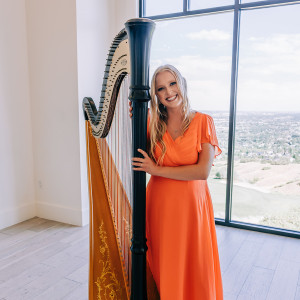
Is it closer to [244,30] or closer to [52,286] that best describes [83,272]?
[52,286]

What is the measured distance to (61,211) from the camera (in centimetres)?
342

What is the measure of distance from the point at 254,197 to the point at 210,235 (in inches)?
71.8

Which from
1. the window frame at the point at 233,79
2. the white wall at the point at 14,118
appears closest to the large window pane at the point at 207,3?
the window frame at the point at 233,79

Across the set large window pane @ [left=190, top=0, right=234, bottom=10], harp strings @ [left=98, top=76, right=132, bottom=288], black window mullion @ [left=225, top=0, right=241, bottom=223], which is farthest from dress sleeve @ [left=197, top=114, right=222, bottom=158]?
large window pane @ [left=190, top=0, right=234, bottom=10]

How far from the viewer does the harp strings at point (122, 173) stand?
134cm

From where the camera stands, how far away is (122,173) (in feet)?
4.90

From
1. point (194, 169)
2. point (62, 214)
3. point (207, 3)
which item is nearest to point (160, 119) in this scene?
point (194, 169)

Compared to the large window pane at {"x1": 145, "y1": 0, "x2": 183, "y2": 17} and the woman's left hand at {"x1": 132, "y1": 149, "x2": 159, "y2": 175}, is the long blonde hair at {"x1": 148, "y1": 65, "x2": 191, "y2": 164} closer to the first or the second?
the woman's left hand at {"x1": 132, "y1": 149, "x2": 159, "y2": 175}

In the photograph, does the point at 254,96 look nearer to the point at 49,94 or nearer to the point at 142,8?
the point at 142,8

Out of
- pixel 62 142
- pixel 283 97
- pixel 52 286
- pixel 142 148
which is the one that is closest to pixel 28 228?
pixel 62 142

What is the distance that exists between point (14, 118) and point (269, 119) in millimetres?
2517

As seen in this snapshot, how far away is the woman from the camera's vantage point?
56.4 inches

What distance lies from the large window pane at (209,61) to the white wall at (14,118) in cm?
145

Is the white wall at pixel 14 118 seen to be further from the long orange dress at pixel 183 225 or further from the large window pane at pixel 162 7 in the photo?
the long orange dress at pixel 183 225
